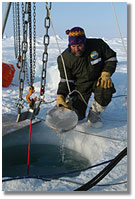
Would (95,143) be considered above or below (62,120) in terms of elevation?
below

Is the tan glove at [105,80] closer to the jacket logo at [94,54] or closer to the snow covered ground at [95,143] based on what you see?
the jacket logo at [94,54]

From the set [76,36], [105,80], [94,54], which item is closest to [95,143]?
[105,80]

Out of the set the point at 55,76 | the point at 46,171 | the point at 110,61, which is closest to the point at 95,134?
the point at 46,171

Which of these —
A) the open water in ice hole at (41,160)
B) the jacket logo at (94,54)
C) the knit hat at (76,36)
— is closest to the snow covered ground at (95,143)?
the open water in ice hole at (41,160)

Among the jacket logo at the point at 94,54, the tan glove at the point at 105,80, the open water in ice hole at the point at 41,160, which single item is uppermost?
the jacket logo at the point at 94,54

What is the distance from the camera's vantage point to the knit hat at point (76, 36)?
219 centimetres

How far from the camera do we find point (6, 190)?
4.92 feet

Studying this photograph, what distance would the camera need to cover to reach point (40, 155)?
2.61 m

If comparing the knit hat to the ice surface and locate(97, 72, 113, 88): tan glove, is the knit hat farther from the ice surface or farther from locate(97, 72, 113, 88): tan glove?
the ice surface

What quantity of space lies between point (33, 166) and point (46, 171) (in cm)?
17

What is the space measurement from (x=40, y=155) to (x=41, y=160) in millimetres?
86

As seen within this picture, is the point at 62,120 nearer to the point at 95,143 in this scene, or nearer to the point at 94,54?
the point at 95,143

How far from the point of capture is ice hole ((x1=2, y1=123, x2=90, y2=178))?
2354 mm

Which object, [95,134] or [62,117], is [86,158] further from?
[62,117]
